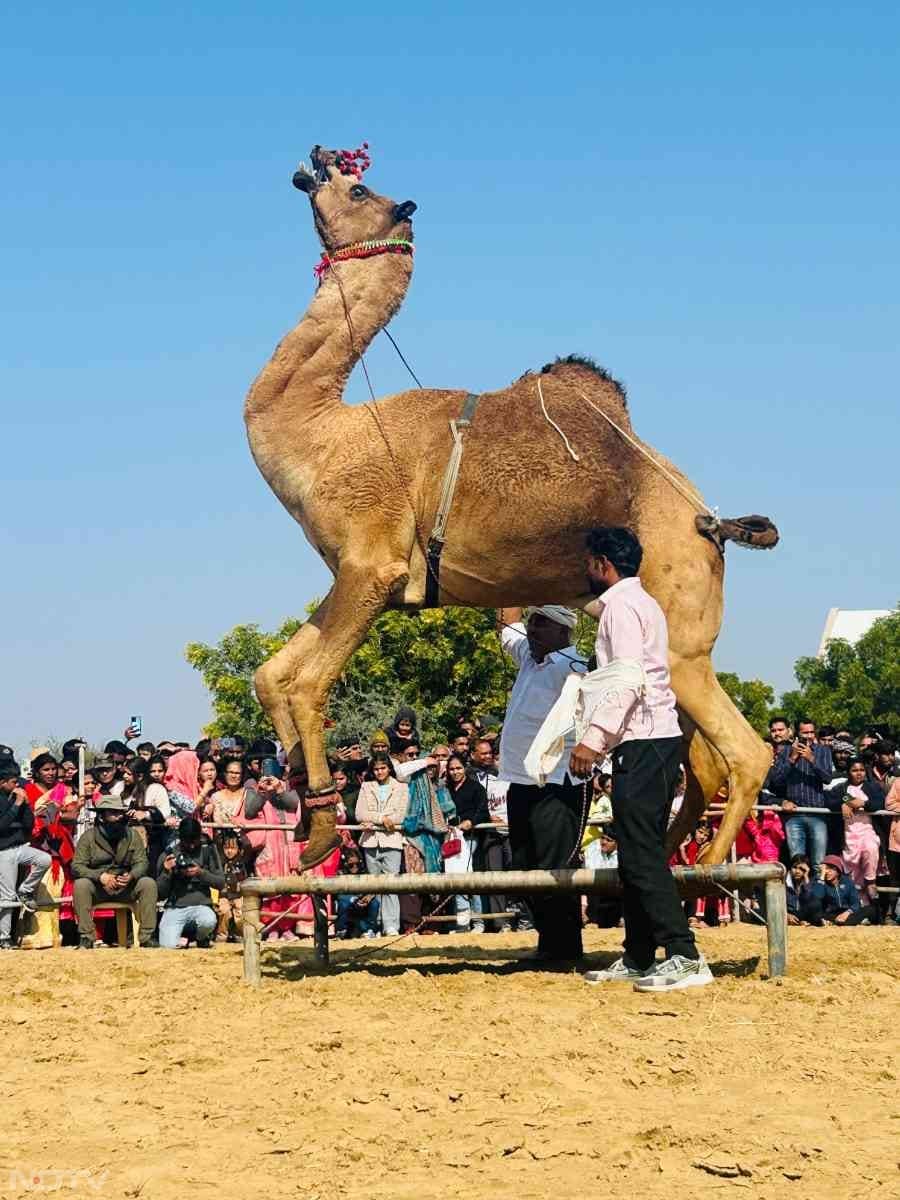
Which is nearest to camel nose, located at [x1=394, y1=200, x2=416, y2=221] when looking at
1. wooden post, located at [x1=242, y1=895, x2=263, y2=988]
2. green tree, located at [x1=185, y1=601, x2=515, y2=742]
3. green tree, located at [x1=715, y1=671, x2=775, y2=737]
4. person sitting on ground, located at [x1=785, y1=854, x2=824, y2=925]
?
wooden post, located at [x1=242, y1=895, x2=263, y2=988]

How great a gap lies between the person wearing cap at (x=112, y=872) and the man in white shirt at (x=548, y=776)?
4821 mm

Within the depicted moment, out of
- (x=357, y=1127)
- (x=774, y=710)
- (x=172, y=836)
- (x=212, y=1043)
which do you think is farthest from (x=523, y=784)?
(x=774, y=710)

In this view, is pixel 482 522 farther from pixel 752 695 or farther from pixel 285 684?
pixel 752 695

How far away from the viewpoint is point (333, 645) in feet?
28.2

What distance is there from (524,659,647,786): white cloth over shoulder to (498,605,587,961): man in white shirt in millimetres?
173

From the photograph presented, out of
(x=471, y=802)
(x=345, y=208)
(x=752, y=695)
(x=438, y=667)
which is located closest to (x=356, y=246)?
(x=345, y=208)

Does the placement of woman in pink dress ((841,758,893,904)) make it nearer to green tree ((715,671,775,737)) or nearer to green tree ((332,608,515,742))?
green tree ((332,608,515,742))

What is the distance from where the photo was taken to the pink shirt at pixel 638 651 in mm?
7738

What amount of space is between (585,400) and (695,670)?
5.59 ft

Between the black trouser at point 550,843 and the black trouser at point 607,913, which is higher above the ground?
the black trouser at point 550,843

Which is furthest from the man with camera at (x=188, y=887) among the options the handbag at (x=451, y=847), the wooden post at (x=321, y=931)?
the wooden post at (x=321, y=931)

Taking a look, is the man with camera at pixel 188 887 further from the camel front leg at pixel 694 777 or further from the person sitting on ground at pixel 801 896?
the person sitting on ground at pixel 801 896

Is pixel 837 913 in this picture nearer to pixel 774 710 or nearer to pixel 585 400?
pixel 585 400

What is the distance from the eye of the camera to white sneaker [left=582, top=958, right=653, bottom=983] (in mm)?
7969
